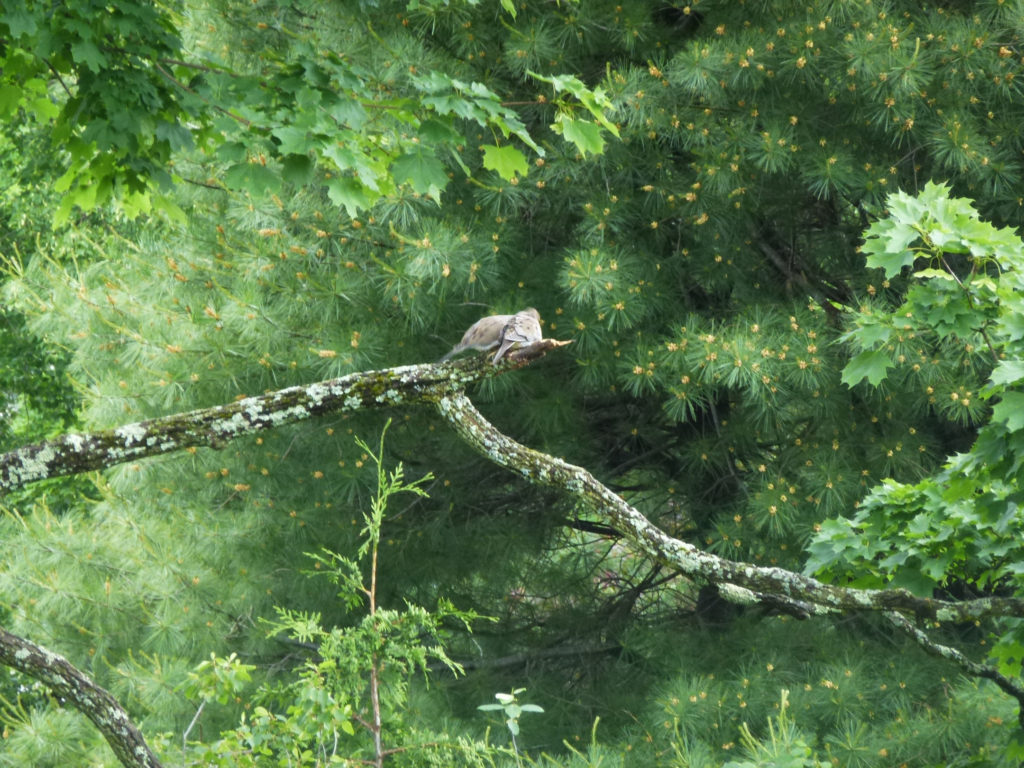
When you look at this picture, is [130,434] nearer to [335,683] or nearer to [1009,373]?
[335,683]

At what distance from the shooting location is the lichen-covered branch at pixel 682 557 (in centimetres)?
269

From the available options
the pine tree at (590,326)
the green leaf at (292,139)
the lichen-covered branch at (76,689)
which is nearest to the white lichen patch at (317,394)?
the lichen-covered branch at (76,689)

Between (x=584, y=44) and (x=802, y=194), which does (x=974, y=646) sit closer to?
(x=802, y=194)

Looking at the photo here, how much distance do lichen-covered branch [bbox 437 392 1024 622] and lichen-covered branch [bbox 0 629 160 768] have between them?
1.02 metres

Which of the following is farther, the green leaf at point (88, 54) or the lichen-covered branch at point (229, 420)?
the green leaf at point (88, 54)

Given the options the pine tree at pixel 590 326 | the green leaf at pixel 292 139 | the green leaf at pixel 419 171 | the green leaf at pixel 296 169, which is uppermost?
the green leaf at pixel 292 139

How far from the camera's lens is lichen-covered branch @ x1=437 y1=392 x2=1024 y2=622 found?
106 inches

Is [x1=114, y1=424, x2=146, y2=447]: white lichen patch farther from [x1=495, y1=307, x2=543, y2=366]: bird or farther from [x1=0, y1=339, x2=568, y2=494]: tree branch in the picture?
[x1=495, y1=307, x2=543, y2=366]: bird

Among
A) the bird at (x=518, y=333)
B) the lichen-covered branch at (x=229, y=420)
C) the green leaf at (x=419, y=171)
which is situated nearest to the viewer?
the lichen-covered branch at (x=229, y=420)

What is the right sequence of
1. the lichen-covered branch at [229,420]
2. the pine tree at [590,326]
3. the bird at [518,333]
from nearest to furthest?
the lichen-covered branch at [229,420]
the bird at [518,333]
the pine tree at [590,326]

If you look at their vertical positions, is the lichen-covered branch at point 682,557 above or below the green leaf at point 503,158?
below

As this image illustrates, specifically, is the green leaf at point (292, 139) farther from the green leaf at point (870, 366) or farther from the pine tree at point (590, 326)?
the green leaf at point (870, 366)

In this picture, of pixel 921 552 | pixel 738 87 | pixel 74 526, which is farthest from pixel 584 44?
pixel 74 526

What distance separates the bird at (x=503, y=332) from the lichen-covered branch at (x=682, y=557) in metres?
0.17
